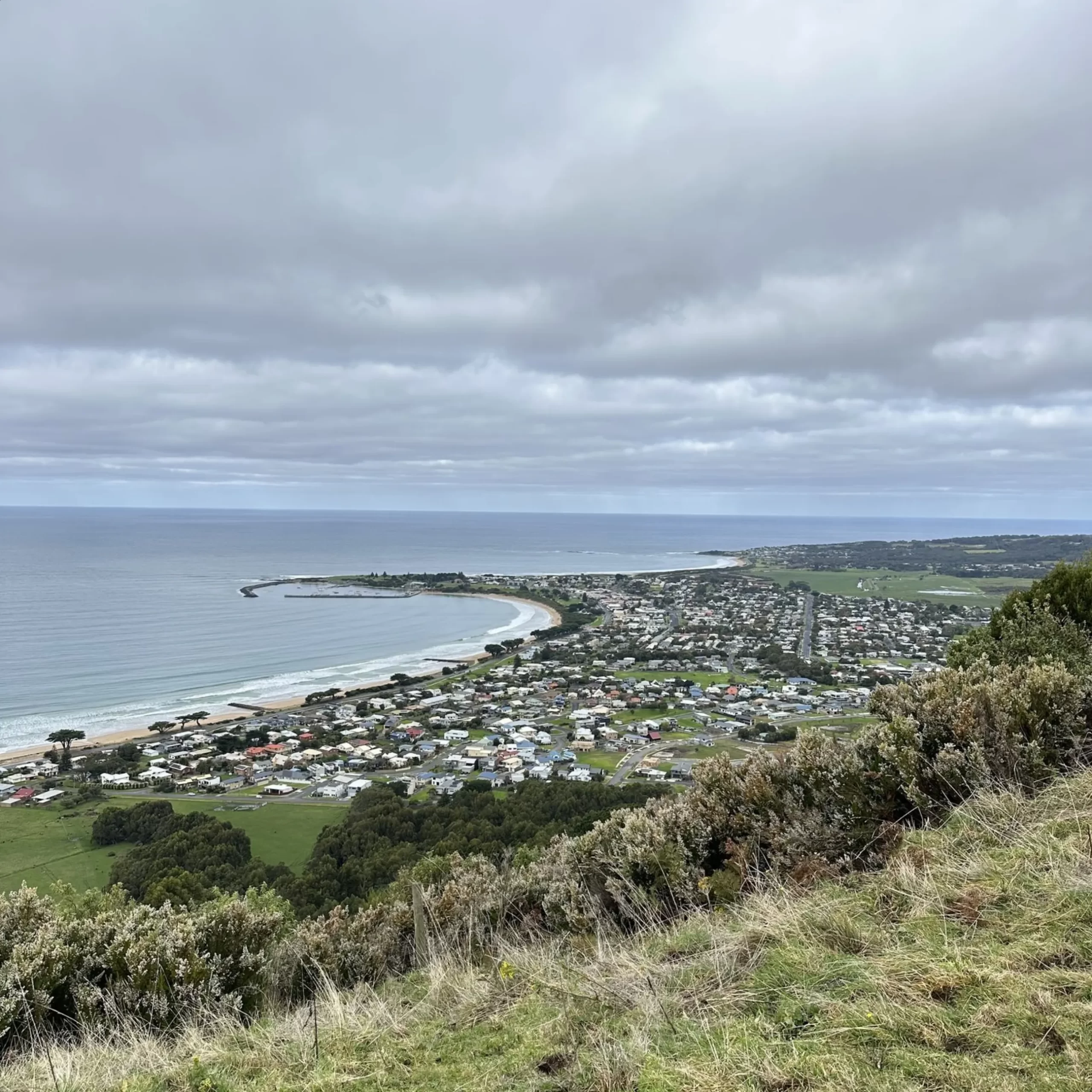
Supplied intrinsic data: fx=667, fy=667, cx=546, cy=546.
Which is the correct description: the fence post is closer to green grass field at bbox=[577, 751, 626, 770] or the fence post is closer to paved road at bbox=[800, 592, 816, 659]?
green grass field at bbox=[577, 751, 626, 770]

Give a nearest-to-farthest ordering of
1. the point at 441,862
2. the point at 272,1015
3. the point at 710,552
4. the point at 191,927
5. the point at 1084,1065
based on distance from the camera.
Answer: the point at 1084,1065 → the point at 272,1015 → the point at 191,927 → the point at 441,862 → the point at 710,552

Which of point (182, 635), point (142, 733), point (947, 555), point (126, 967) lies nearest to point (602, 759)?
point (142, 733)

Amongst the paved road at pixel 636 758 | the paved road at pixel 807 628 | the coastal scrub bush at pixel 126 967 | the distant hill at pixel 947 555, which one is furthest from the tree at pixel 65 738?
the distant hill at pixel 947 555

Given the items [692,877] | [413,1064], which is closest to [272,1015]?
[413,1064]

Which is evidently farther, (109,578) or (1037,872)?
(109,578)

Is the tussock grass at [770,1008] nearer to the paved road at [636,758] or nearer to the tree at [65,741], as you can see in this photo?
the paved road at [636,758]

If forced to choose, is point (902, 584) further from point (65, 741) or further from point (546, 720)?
point (65, 741)

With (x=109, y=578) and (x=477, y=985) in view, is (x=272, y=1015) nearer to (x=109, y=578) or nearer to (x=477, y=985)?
(x=477, y=985)

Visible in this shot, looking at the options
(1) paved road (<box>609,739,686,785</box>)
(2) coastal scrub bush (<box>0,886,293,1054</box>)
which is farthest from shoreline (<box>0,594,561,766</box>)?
(2) coastal scrub bush (<box>0,886,293,1054</box>)
